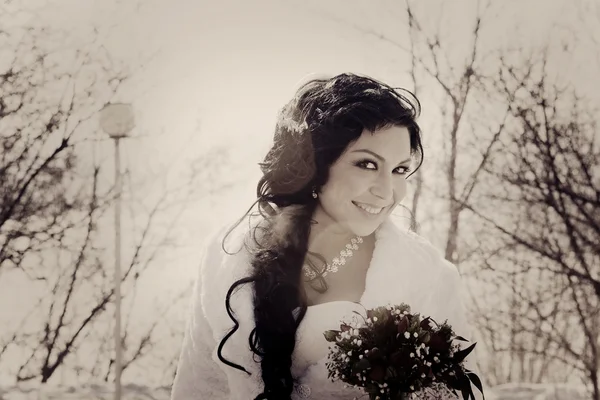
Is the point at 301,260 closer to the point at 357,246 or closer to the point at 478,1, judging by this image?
the point at 357,246

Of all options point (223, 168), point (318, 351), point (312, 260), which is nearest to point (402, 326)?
point (318, 351)

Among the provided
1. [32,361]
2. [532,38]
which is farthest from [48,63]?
[532,38]

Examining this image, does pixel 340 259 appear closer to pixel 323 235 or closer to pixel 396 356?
pixel 323 235

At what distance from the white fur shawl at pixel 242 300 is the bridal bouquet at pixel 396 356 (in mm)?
242

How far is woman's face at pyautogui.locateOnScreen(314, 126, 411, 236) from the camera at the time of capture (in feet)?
4.22

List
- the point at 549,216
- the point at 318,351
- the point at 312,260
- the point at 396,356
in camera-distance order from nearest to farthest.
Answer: the point at 396,356
the point at 318,351
the point at 312,260
the point at 549,216

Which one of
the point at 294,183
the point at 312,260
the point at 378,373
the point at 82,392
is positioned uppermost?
the point at 294,183

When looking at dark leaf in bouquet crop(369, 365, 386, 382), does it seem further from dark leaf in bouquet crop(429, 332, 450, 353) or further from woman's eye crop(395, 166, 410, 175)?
woman's eye crop(395, 166, 410, 175)

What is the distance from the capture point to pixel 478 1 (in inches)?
85.1

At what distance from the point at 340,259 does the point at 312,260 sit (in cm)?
7

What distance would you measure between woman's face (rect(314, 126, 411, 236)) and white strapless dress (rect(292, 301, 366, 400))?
0.20 m

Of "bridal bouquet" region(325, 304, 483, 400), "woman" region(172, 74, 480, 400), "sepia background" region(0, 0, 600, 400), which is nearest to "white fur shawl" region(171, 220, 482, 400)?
"woman" region(172, 74, 480, 400)

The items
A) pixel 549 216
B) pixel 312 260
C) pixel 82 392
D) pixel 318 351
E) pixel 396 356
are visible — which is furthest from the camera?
pixel 549 216

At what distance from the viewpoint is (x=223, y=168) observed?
2.27 meters
